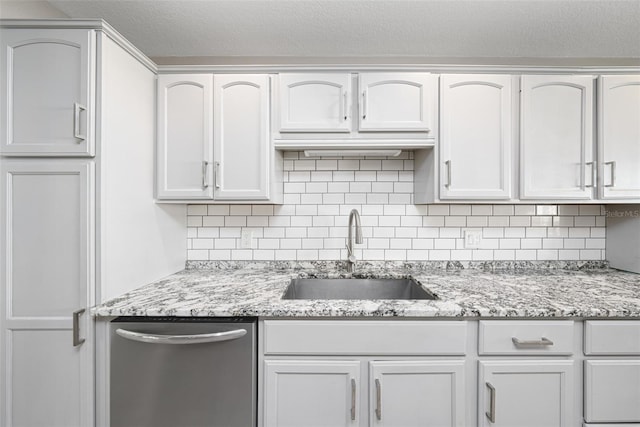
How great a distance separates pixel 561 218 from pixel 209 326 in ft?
7.47

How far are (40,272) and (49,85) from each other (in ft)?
2.57

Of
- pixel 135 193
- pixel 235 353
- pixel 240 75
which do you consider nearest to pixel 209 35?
pixel 240 75

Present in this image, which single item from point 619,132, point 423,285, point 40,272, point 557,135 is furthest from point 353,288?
point 619,132

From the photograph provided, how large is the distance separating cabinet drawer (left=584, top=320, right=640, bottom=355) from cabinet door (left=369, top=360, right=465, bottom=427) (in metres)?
0.56

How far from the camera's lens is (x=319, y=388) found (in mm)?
1366

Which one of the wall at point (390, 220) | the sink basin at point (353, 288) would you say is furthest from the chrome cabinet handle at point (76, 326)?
the sink basin at point (353, 288)

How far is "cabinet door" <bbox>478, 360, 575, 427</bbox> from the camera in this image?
53.4 inches

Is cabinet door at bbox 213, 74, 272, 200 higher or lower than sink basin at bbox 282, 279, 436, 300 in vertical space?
higher

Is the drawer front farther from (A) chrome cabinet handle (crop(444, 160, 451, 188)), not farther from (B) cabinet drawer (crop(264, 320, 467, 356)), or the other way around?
(A) chrome cabinet handle (crop(444, 160, 451, 188))

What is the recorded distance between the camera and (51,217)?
134cm

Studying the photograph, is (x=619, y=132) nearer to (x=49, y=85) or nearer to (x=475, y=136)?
(x=475, y=136)

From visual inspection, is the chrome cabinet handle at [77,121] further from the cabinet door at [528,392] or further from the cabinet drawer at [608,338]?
the cabinet drawer at [608,338]

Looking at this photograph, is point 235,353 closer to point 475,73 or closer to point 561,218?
point 475,73

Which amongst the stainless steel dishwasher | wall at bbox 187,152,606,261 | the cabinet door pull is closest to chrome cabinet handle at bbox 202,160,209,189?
wall at bbox 187,152,606,261
